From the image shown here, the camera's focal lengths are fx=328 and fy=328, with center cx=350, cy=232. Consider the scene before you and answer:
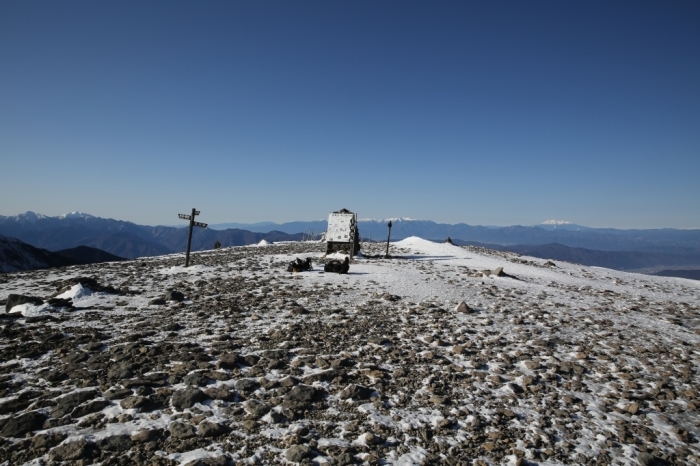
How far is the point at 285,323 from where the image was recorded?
37.8 ft

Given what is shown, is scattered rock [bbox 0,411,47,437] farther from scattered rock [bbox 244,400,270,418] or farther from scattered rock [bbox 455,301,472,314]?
scattered rock [bbox 455,301,472,314]

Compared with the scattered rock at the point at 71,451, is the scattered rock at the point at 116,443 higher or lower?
lower

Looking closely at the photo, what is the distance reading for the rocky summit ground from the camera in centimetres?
550

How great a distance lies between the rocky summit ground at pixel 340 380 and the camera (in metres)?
5.50

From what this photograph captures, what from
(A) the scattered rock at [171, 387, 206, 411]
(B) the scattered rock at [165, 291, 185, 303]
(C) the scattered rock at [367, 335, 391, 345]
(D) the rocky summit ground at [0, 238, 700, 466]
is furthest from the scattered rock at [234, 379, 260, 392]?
(B) the scattered rock at [165, 291, 185, 303]

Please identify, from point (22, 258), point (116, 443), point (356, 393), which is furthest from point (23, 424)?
point (22, 258)

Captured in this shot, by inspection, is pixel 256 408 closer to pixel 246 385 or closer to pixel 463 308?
pixel 246 385

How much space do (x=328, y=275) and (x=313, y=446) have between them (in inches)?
591

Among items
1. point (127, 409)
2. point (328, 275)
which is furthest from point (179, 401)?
point (328, 275)

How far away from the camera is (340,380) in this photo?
25.0ft

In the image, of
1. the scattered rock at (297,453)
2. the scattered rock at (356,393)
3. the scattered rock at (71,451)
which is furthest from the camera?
the scattered rock at (356,393)

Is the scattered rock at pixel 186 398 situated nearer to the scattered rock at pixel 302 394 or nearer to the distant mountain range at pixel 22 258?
the scattered rock at pixel 302 394

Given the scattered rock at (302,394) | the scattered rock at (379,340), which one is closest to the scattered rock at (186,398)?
the scattered rock at (302,394)

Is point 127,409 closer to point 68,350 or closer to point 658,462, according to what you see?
point 68,350
